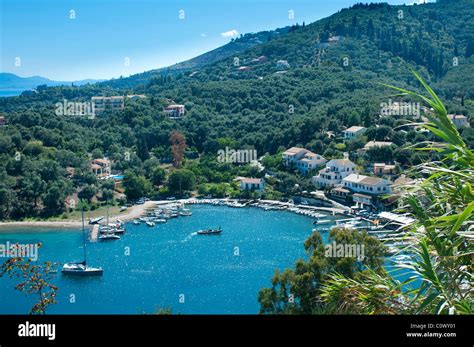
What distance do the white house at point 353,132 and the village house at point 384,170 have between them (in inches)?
111

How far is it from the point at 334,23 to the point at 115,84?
24772mm

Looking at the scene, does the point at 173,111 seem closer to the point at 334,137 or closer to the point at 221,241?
the point at 334,137

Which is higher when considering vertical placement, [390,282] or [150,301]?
[390,282]

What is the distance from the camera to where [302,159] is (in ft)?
67.2

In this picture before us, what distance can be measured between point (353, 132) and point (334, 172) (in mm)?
3205

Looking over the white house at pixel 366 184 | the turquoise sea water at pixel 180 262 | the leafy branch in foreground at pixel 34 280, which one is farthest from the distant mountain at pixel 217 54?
the leafy branch in foreground at pixel 34 280

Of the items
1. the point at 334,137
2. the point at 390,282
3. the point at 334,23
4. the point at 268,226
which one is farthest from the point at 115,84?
the point at 390,282

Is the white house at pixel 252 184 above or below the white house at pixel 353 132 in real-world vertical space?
below

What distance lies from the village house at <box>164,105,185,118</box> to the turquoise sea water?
32.2 feet

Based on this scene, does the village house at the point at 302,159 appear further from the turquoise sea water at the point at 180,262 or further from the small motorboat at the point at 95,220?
the small motorboat at the point at 95,220

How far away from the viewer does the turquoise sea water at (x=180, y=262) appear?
35.8 feet

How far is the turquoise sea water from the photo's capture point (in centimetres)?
1091

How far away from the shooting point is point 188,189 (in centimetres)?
2031
